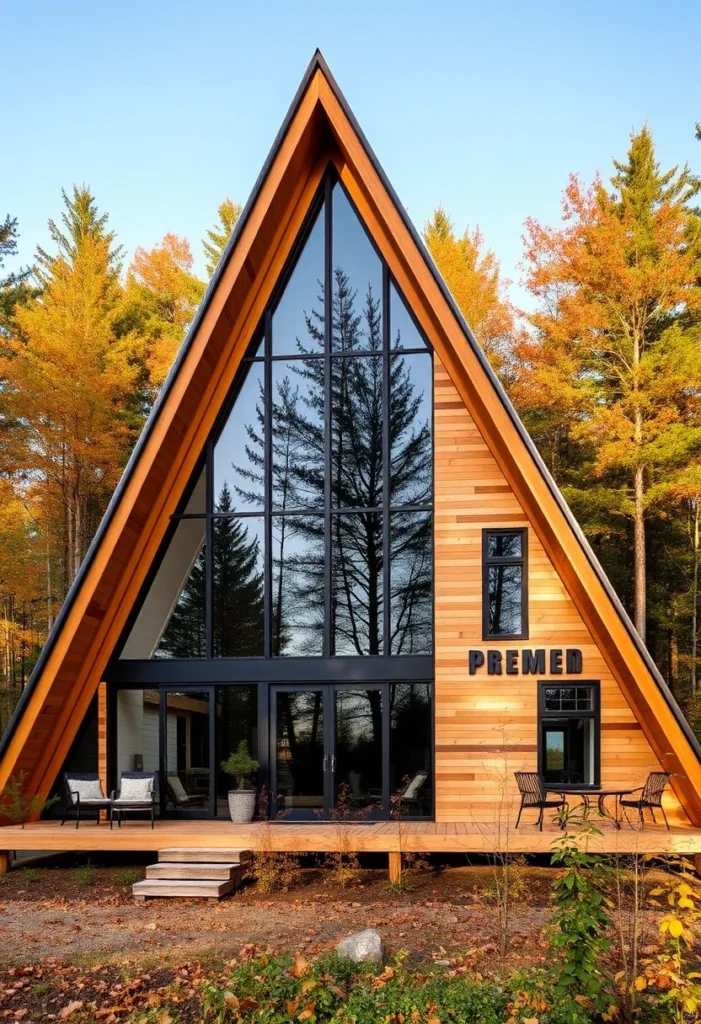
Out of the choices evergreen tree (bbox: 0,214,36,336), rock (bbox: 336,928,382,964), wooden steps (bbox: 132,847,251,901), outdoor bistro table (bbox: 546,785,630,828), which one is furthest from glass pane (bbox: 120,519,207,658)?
evergreen tree (bbox: 0,214,36,336)

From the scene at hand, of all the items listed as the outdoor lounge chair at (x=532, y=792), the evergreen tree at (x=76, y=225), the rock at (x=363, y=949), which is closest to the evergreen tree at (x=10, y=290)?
the evergreen tree at (x=76, y=225)

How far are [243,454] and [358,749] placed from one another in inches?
169

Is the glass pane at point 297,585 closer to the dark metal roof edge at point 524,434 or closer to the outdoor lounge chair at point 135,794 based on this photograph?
the outdoor lounge chair at point 135,794

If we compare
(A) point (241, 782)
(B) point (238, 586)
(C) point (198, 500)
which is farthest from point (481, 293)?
(A) point (241, 782)

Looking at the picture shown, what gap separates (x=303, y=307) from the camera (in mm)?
12422

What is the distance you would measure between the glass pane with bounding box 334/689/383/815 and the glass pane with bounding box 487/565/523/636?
1797mm

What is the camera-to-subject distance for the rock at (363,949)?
6223 millimetres

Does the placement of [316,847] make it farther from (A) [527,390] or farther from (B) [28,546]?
(B) [28,546]

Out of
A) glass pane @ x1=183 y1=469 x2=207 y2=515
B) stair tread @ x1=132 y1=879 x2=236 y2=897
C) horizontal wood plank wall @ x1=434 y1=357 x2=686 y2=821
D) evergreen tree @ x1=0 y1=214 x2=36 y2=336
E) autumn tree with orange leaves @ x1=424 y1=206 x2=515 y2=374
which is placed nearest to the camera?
stair tread @ x1=132 y1=879 x2=236 y2=897

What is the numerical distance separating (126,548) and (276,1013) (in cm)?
748

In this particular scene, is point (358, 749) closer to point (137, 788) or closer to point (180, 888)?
point (137, 788)

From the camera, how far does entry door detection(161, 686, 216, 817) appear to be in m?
11.7

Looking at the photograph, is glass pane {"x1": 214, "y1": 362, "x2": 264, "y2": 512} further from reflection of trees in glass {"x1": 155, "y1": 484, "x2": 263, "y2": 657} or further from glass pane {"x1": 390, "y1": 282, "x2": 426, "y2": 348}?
glass pane {"x1": 390, "y1": 282, "x2": 426, "y2": 348}

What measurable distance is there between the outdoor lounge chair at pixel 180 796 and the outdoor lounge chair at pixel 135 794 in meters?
0.44
